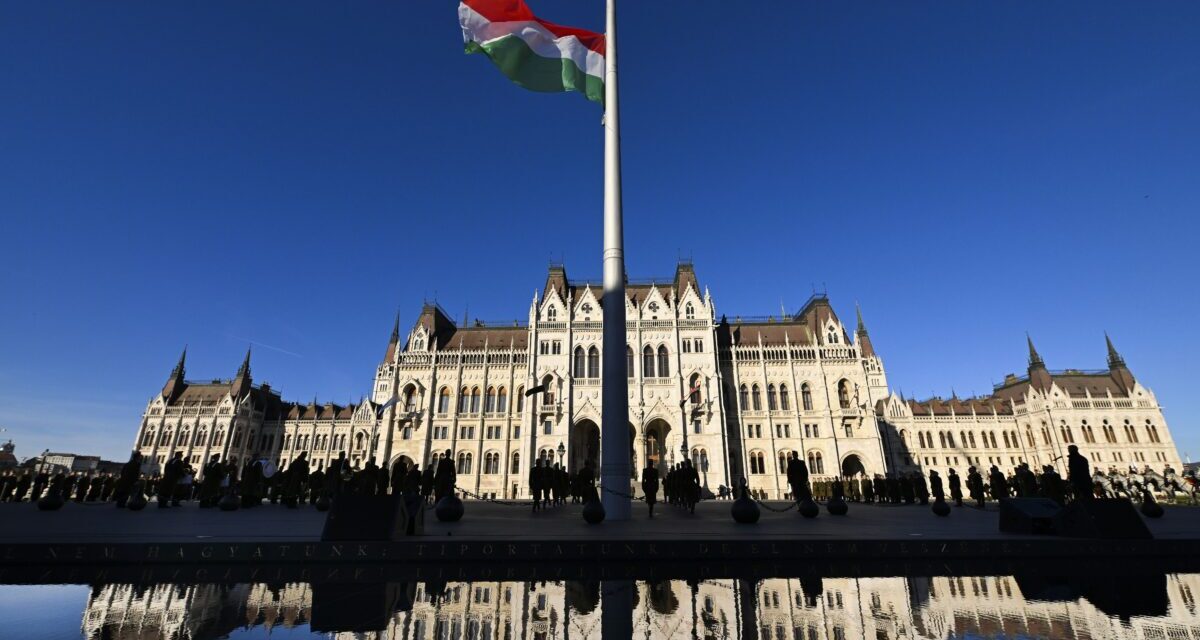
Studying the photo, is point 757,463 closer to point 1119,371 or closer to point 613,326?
point 613,326

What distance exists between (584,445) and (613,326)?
35433mm

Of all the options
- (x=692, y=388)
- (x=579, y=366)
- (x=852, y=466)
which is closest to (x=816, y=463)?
(x=852, y=466)

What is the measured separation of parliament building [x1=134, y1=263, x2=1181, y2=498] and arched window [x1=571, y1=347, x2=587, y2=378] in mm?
135

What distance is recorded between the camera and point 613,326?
13680mm

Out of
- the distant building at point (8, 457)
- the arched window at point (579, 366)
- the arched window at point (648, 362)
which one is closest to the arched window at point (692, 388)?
the arched window at point (648, 362)

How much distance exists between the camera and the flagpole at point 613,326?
40.8ft

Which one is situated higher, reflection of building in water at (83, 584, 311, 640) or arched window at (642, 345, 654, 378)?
arched window at (642, 345, 654, 378)

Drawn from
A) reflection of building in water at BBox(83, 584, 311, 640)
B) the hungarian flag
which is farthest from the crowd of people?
the hungarian flag

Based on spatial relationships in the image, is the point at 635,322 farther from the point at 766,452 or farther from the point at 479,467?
the point at 479,467

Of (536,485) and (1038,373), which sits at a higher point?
(1038,373)

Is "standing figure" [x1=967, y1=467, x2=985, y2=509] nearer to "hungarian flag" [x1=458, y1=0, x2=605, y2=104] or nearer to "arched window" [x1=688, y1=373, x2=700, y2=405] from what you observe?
"hungarian flag" [x1=458, y1=0, x2=605, y2=104]

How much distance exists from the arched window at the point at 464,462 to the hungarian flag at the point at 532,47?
40087 millimetres

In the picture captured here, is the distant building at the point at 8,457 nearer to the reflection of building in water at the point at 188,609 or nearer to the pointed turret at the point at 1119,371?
the reflection of building in water at the point at 188,609

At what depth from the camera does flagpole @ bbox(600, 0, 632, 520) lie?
40.8 feet
